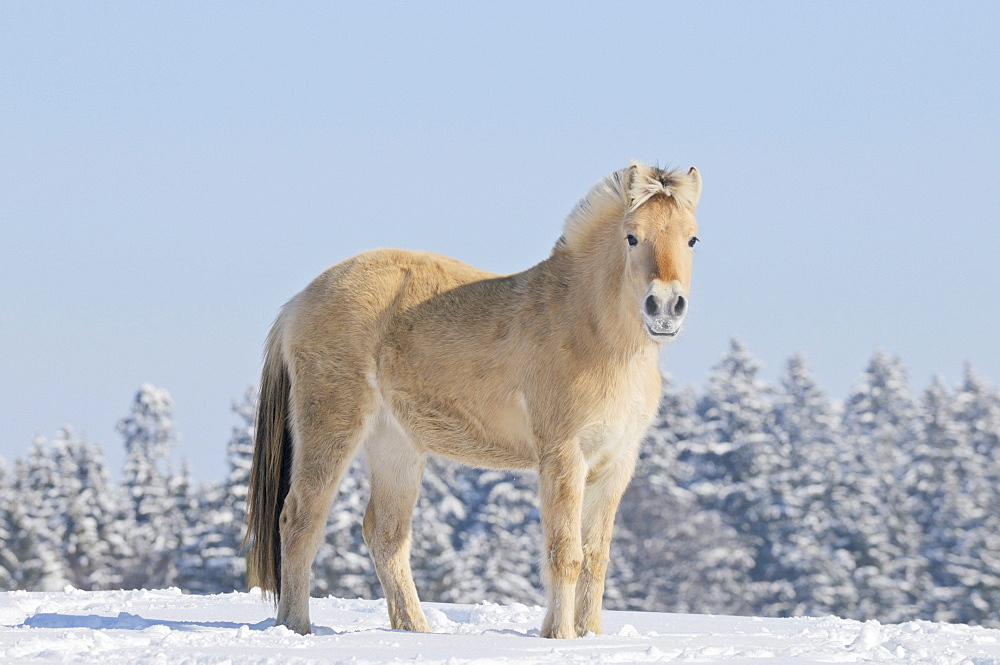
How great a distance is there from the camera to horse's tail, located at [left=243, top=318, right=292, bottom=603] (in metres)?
9.02

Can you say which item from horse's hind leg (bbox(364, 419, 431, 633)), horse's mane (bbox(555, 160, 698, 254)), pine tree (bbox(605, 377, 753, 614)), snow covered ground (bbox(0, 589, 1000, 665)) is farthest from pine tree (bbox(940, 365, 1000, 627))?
horse's mane (bbox(555, 160, 698, 254))

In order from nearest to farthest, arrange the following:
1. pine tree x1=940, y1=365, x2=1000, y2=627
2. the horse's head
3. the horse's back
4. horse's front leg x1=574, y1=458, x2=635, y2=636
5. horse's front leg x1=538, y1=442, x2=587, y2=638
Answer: the horse's head < horse's front leg x1=538, y1=442, x2=587, y2=638 < horse's front leg x1=574, y1=458, x2=635, y2=636 < the horse's back < pine tree x1=940, y1=365, x2=1000, y2=627

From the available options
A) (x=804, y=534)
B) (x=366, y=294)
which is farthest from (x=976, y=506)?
(x=366, y=294)

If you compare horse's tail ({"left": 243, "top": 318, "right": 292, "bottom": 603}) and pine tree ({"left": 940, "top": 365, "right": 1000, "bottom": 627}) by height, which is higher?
pine tree ({"left": 940, "top": 365, "right": 1000, "bottom": 627})

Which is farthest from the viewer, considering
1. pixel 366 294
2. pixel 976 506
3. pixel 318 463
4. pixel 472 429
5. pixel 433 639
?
pixel 976 506

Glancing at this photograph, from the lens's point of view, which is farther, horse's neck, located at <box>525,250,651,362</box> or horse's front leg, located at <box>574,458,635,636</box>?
horse's front leg, located at <box>574,458,635,636</box>

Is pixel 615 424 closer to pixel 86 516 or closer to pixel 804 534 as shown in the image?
pixel 804 534

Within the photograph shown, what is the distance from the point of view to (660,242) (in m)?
7.60

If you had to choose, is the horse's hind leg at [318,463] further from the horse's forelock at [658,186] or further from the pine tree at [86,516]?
Answer: the pine tree at [86,516]

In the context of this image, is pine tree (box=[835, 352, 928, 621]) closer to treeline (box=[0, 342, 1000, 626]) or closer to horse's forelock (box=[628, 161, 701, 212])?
treeline (box=[0, 342, 1000, 626])

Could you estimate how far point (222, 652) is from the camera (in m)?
6.66

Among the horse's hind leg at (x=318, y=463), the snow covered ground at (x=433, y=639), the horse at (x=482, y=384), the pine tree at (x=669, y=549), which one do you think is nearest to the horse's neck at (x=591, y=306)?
the horse at (x=482, y=384)

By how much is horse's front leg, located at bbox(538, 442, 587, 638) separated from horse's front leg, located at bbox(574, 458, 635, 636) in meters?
0.46

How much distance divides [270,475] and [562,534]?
2444 mm
